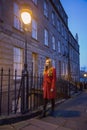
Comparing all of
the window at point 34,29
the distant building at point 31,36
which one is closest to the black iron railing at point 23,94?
the distant building at point 31,36

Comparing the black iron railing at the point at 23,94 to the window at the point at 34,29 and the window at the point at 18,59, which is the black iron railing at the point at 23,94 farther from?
the window at the point at 34,29

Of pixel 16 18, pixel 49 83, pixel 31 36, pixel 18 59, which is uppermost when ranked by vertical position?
pixel 16 18

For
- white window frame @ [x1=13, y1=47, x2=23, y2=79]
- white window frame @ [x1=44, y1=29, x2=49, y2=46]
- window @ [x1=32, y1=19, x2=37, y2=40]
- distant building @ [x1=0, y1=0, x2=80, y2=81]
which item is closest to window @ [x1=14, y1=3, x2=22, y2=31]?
distant building @ [x1=0, y1=0, x2=80, y2=81]

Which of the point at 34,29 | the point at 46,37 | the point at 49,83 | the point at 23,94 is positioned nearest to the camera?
the point at 23,94

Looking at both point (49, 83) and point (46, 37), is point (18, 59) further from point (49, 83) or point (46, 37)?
point (46, 37)

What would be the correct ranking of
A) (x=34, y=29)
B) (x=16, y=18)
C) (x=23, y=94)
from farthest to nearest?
(x=34, y=29) < (x=16, y=18) < (x=23, y=94)

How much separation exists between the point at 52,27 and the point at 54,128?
16.9 meters

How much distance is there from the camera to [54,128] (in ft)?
17.0

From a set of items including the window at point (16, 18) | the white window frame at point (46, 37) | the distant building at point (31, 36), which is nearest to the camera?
the distant building at point (31, 36)

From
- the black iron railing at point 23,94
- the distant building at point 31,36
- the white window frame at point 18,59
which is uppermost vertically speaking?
the distant building at point 31,36

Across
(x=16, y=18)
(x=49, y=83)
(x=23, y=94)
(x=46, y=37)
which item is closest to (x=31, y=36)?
(x=16, y=18)

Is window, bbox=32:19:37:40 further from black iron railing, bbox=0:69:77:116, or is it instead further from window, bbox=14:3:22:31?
black iron railing, bbox=0:69:77:116

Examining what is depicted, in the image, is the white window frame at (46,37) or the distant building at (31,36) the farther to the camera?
the white window frame at (46,37)

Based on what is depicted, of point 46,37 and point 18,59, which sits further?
point 46,37
